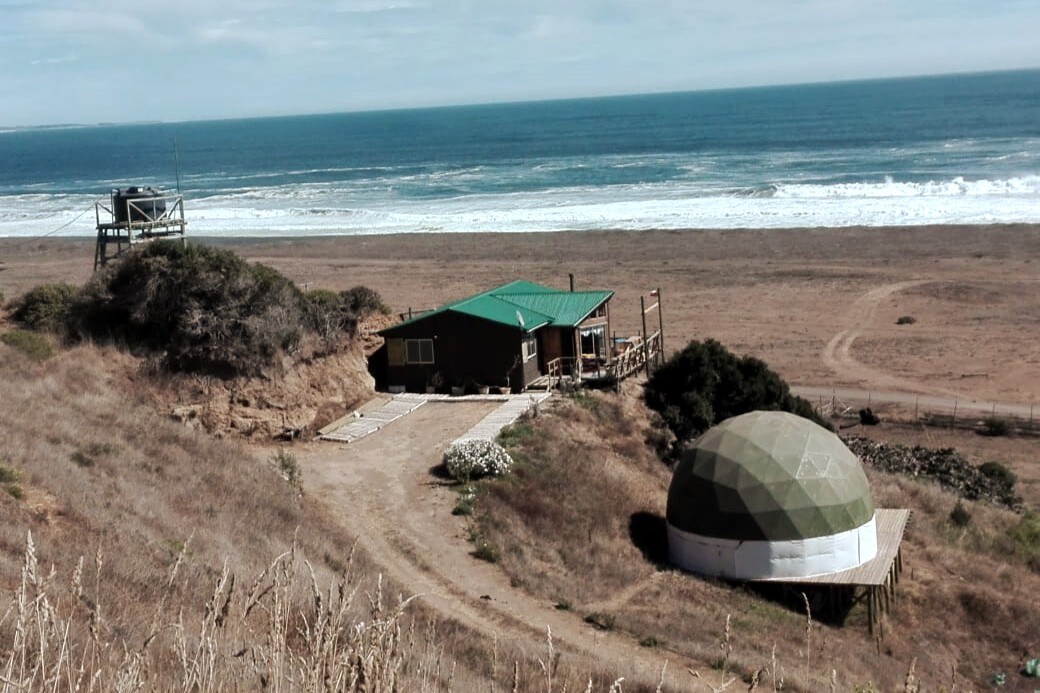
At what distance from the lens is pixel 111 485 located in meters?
17.4

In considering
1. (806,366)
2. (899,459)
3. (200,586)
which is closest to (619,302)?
(806,366)

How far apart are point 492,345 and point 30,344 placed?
1070cm

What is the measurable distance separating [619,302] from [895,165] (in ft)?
214

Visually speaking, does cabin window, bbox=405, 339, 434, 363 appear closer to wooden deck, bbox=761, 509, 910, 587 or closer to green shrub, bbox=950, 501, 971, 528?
wooden deck, bbox=761, 509, 910, 587

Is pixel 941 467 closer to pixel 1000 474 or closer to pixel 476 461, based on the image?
pixel 1000 474

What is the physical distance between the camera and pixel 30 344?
26781mm

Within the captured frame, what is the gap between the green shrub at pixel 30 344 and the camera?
26.5 m

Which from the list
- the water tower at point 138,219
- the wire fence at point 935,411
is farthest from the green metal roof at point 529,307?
the water tower at point 138,219

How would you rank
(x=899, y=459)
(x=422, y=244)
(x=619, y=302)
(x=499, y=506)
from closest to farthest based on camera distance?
1. (x=499, y=506)
2. (x=899, y=459)
3. (x=619, y=302)
4. (x=422, y=244)

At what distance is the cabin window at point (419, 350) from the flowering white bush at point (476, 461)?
7013 mm

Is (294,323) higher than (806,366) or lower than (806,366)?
higher

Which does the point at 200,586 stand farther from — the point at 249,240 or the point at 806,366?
the point at 249,240

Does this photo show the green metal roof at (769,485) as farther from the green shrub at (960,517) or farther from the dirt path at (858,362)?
the dirt path at (858,362)

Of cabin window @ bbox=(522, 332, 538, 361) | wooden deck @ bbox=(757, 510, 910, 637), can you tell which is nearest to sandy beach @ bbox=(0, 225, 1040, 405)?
cabin window @ bbox=(522, 332, 538, 361)
